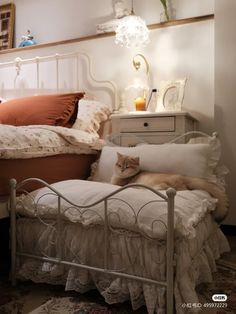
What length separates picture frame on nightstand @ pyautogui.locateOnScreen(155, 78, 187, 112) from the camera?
7.86 ft

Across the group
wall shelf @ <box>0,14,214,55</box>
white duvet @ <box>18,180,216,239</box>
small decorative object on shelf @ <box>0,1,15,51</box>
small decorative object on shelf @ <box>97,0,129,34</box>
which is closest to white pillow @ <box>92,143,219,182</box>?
white duvet @ <box>18,180,216,239</box>

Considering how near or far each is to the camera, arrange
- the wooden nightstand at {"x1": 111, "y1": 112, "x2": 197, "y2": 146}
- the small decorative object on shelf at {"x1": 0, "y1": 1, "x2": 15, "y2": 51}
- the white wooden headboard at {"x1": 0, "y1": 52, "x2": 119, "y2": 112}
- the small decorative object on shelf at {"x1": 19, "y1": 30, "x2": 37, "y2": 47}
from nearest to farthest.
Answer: the wooden nightstand at {"x1": 111, "y1": 112, "x2": 197, "y2": 146}
the white wooden headboard at {"x1": 0, "y1": 52, "x2": 119, "y2": 112}
the small decorative object on shelf at {"x1": 19, "y1": 30, "x2": 37, "y2": 47}
the small decorative object on shelf at {"x1": 0, "y1": 1, "x2": 15, "y2": 51}

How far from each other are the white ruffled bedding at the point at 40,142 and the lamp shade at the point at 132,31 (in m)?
0.95

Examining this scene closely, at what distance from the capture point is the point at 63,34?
309cm

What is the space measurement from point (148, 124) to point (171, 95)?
0.38 metres

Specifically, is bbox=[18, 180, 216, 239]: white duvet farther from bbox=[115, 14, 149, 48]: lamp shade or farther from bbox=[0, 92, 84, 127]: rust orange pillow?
bbox=[115, 14, 149, 48]: lamp shade

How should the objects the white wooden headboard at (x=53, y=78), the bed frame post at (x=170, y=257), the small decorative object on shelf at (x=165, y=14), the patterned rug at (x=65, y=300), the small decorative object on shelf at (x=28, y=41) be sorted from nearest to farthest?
1. the bed frame post at (x=170, y=257)
2. the patterned rug at (x=65, y=300)
3. the small decorative object on shelf at (x=165, y=14)
4. the white wooden headboard at (x=53, y=78)
5. the small decorative object on shelf at (x=28, y=41)

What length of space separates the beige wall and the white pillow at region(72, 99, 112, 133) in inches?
34.0

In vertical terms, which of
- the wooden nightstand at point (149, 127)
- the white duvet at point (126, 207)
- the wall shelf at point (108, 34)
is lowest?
the white duvet at point (126, 207)

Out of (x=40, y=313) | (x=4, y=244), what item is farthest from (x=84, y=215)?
(x=4, y=244)

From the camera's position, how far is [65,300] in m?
1.30

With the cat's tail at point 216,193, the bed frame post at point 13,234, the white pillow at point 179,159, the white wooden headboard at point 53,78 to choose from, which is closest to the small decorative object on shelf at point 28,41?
the white wooden headboard at point 53,78

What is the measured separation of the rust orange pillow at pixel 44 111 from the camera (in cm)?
217

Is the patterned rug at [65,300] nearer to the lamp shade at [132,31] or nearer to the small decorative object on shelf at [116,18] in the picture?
the lamp shade at [132,31]
